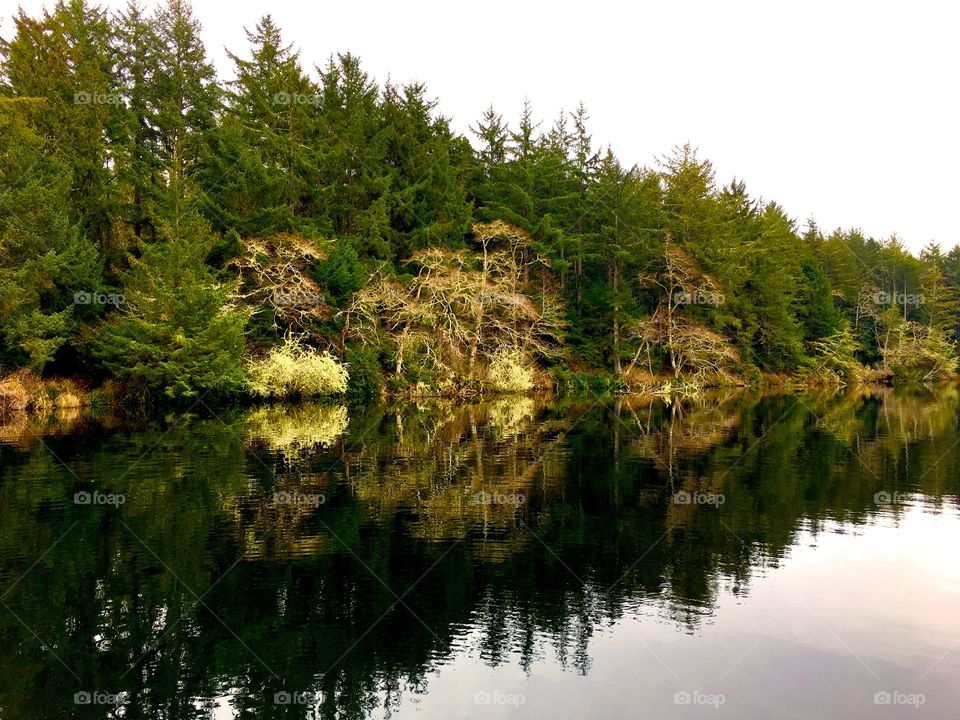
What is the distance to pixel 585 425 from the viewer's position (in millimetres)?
31875

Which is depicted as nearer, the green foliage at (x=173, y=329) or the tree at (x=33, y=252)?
the tree at (x=33, y=252)

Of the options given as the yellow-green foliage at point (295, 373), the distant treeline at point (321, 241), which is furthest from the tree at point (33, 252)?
the yellow-green foliage at point (295, 373)

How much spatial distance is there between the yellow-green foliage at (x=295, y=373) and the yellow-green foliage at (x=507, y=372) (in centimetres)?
993

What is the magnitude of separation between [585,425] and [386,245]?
20585 mm

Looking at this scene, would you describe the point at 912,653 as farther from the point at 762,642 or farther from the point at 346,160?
the point at 346,160

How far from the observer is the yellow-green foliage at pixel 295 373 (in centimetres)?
3816

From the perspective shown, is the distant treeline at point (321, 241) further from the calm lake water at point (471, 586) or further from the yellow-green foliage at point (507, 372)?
the calm lake water at point (471, 586)

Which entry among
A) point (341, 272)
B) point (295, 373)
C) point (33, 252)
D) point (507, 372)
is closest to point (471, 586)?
point (295, 373)

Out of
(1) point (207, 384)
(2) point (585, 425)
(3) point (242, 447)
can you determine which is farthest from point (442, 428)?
(1) point (207, 384)

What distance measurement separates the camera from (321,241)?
41.3 m

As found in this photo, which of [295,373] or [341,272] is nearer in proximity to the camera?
[295,373]

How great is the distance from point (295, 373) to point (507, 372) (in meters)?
14.2

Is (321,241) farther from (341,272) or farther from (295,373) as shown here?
(295,373)

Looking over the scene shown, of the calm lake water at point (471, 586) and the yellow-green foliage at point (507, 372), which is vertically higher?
the yellow-green foliage at point (507, 372)
